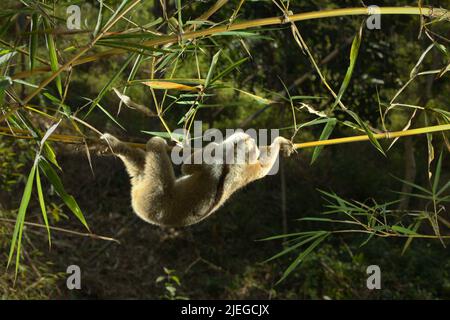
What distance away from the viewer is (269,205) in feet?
29.7

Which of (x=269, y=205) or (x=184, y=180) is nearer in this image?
(x=184, y=180)

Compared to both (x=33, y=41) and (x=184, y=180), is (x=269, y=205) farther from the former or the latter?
(x=33, y=41)

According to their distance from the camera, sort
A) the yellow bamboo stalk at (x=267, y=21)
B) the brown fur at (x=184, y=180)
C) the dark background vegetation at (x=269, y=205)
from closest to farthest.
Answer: the yellow bamboo stalk at (x=267, y=21) → the brown fur at (x=184, y=180) → the dark background vegetation at (x=269, y=205)

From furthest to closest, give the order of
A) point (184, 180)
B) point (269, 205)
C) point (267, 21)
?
1. point (269, 205)
2. point (184, 180)
3. point (267, 21)

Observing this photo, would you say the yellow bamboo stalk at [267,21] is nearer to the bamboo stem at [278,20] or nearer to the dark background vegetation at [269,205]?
the bamboo stem at [278,20]

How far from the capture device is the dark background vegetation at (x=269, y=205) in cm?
783

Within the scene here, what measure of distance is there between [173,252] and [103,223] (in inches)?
38.8

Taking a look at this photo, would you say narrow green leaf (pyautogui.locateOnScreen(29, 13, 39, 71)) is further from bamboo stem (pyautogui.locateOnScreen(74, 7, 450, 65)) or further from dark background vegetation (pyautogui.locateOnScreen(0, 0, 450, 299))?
dark background vegetation (pyautogui.locateOnScreen(0, 0, 450, 299))

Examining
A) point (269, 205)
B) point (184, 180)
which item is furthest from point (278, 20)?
point (269, 205)

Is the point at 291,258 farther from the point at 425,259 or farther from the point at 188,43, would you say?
the point at 188,43

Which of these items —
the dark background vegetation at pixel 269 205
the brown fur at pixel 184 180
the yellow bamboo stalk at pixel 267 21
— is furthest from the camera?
the dark background vegetation at pixel 269 205

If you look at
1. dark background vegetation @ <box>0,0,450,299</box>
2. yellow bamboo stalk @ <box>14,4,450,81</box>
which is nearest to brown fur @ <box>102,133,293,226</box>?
yellow bamboo stalk @ <box>14,4,450,81</box>

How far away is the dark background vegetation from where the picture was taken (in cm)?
783

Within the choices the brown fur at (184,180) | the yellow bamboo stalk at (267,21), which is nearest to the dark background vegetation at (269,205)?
the brown fur at (184,180)
